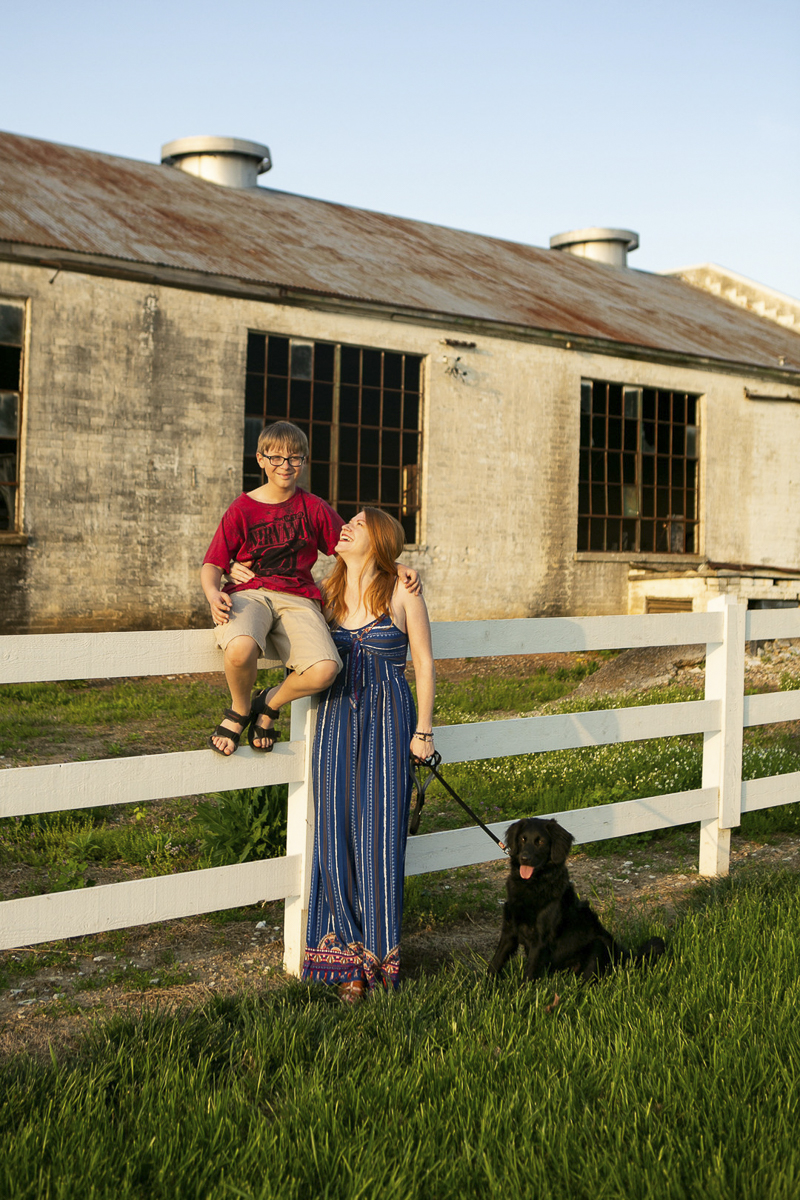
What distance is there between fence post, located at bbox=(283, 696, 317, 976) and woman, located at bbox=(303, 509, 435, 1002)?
68mm

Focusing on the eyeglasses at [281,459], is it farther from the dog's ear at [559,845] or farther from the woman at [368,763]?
the dog's ear at [559,845]

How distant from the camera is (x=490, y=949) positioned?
14.1ft

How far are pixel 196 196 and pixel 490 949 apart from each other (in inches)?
593

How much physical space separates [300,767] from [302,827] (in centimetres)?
24

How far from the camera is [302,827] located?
→ 156 inches

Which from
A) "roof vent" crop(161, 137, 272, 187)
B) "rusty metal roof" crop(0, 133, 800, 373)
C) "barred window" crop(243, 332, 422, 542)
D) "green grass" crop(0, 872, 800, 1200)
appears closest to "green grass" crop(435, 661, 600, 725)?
"barred window" crop(243, 332, 422, 542)

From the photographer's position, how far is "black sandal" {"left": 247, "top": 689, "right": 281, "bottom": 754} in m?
3.79

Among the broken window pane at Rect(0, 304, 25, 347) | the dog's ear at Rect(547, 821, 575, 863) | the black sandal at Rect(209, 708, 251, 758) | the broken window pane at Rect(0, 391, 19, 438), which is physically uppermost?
the broken window pane at Rect(0, 304, 25, 347)

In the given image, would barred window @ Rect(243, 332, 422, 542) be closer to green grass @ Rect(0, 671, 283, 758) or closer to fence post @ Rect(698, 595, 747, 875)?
green grass @ Rect(0, 671, 283, 758)

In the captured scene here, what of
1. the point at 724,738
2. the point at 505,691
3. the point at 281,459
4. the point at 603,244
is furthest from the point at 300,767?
the point at 603,244

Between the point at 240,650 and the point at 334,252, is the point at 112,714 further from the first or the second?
the point at 334,252

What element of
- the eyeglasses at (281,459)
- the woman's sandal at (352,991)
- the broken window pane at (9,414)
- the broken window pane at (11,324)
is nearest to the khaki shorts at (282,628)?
the eyeglasses at (281,459)

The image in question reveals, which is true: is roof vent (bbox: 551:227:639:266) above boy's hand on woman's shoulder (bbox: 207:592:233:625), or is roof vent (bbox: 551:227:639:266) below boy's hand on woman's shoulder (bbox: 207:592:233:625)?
above

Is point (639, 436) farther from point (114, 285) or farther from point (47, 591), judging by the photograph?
point (47, 591)
